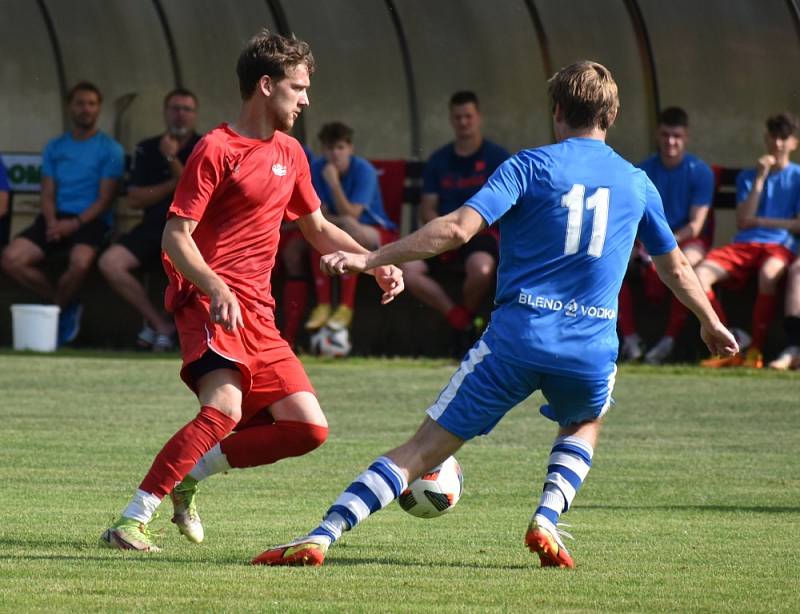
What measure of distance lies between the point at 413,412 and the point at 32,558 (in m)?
6.11

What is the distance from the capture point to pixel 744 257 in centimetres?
1471

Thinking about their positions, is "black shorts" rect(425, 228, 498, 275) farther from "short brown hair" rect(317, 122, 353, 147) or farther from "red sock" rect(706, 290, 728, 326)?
"red sock" rect(706, 290, 728, 326)

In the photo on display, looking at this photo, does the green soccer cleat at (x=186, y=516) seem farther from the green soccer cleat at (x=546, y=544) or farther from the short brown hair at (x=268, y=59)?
the short brown hair at (x=268, y=59)

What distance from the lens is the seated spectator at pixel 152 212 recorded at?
15.5 meters

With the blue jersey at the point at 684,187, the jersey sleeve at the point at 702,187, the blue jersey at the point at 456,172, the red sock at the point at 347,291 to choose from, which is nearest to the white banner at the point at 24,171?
the red sock at the point at 347,291

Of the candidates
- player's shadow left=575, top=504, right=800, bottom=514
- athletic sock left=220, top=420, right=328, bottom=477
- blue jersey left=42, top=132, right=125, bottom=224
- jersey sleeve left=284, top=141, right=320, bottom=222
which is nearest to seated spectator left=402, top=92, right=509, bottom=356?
blue jersey left=42, top=132, right=125, bottom=224

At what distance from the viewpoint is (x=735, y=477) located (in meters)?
9.18

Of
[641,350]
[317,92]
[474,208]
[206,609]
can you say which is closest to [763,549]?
[474,208]

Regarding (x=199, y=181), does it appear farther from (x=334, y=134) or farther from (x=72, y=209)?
(x=72, y=209)

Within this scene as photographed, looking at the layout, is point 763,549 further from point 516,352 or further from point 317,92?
point 317,92

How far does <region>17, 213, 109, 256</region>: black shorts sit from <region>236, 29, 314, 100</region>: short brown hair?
31.6ft

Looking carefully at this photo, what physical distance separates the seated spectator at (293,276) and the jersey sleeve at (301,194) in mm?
8616

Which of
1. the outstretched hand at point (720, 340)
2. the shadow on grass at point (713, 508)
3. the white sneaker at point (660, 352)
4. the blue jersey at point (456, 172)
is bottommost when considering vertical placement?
the white sneaker at point (660, 352)

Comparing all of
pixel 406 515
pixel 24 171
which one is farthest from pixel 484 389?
pixel 24 171
